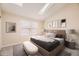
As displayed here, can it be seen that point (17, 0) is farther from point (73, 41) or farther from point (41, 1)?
point (73, 41)

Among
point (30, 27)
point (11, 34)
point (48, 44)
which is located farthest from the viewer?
point (30, 27)

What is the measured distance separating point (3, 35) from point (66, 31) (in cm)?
128

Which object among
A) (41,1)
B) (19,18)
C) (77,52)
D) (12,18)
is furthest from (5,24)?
(77,52)

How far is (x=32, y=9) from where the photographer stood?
156 cm

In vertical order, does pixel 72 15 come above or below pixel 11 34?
above

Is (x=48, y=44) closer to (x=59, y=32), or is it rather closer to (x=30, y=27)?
(x=59, y=32)

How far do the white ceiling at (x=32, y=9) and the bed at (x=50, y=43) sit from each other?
433mm

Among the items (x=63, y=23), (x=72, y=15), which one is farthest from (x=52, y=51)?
(x=72, y=15)

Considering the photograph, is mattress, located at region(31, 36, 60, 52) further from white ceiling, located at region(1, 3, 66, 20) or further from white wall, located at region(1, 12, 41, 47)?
white ceiling, located at region(1, 3, 66, 20)

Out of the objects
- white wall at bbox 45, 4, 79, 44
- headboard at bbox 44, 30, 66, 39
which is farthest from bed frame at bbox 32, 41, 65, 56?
white wall at bbox 45, 4, 79, 44

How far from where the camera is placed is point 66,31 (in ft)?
4.98

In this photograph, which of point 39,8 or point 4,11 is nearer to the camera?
point 4,11

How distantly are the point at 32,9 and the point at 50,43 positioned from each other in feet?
2.61

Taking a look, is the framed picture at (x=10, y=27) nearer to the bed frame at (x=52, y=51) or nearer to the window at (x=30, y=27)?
the window at (x=30, y=27)
